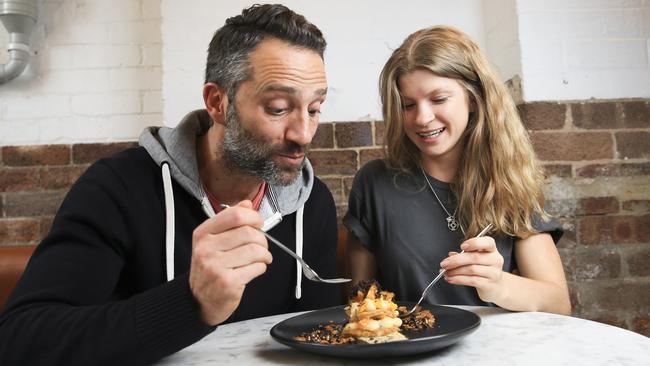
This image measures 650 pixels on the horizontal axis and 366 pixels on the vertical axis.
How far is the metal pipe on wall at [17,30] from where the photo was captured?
2092 mm

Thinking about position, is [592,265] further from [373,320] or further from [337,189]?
[373,320]

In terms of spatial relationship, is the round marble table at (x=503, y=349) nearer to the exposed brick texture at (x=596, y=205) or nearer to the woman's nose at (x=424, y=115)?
the woman's nose at (x=424, y=115)

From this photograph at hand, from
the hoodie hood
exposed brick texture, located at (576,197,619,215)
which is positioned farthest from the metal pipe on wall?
exposed brick texture, located at (576,197,619,215)

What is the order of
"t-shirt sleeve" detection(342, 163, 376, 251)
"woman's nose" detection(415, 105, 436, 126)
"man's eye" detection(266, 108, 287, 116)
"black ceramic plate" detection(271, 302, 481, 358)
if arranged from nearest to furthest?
"black ceramic plate" detection(271, 302, 481, 358) < "man's eye" detection(266, 108, 287, 116) < "woman's nose" detection(415, 105, 436, 126) < "t-shirt sleeve" detection(342, 163, 376, 251)

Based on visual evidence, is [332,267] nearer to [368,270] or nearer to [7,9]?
[368,270]

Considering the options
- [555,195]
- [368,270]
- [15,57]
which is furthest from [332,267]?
[15,57]

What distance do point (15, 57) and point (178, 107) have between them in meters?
0.61

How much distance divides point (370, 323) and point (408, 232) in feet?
2.20

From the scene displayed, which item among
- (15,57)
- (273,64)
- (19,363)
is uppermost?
(15,57)

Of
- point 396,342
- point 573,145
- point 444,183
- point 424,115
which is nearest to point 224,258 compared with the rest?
point 396,342

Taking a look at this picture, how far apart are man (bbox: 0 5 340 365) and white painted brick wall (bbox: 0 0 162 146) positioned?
0.85 meters

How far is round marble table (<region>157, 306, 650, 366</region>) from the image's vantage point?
2.81ft

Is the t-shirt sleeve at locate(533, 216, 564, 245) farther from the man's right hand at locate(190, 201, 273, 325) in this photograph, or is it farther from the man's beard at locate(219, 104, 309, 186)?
the man's right hand at locate(190, 201, 273, 325)

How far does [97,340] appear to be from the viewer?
2.86ft
